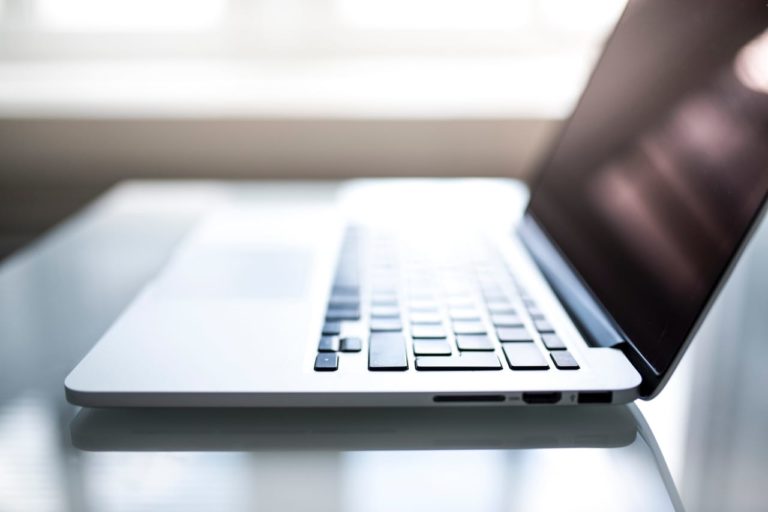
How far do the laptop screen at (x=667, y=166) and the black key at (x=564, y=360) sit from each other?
39 millimetres

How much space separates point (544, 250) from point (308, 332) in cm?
26

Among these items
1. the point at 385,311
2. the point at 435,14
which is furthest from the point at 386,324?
the point at 435,14

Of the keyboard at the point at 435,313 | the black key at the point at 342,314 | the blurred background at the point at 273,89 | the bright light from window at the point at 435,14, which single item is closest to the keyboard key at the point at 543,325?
the keyboard at the point at 435,313

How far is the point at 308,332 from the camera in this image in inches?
18.2

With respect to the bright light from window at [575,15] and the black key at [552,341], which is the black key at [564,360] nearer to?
the black key at [552,341]

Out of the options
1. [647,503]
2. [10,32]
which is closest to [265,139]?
[10,32]

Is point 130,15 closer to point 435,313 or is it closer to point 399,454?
point 435,313

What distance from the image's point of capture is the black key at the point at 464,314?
0.48m

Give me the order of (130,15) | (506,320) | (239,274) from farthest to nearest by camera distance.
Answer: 1. (130,15)
2. (239,274)
3. (506,320)

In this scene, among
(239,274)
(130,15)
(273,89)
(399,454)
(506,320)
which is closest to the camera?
(399,454)

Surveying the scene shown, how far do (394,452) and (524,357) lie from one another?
0.30ft

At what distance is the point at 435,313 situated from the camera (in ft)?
1.60

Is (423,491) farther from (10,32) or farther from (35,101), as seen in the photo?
(10,32)

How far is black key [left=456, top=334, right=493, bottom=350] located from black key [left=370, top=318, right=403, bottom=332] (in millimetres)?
40
